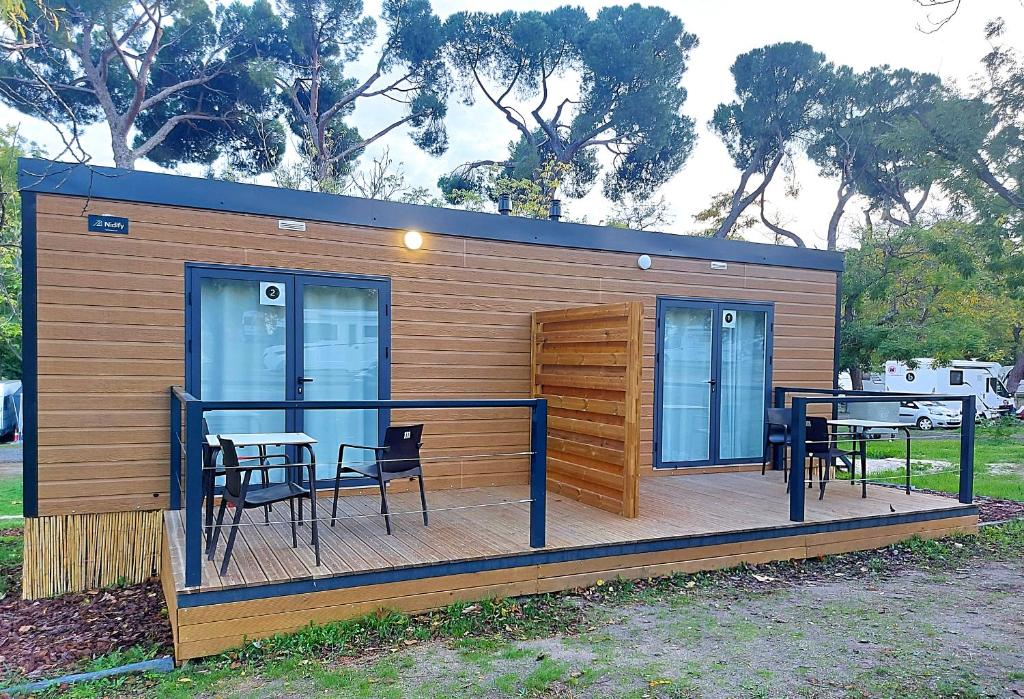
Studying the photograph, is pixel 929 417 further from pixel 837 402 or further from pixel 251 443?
pixel 251 443

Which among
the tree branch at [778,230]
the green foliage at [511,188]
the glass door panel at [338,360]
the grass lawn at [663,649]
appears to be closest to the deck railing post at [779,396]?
the grass lawn at [663,649]

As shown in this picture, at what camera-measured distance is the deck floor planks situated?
3705 millimetres

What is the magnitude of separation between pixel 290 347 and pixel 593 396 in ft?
7.30

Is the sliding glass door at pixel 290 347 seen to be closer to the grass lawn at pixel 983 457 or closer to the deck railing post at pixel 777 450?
the deck railing post at pixel 777 450

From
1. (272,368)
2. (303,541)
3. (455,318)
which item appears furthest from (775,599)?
(272,368)

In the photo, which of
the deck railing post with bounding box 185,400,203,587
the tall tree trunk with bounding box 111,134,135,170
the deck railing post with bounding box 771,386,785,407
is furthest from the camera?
the tall tree trunk with bounding box 111,134,135,170

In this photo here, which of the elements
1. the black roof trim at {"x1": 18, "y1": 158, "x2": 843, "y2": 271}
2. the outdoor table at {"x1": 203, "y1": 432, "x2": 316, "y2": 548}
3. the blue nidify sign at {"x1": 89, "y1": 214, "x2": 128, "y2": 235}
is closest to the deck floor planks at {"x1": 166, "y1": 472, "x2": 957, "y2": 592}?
the outdoor table at {"x1": 203, "y1": 432, "x2": 316, "y2": 548}

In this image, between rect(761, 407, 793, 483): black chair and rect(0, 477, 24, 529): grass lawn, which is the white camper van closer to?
rect(761, 407, 793, 483): black chair

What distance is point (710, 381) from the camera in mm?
6789

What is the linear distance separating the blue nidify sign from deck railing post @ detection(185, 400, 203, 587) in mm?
1977

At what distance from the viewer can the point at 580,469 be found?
5332mm

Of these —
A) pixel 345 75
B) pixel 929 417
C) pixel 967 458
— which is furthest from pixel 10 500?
pixel 929 417

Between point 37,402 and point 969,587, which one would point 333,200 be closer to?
point 37,402

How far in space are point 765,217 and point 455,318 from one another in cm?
1620
